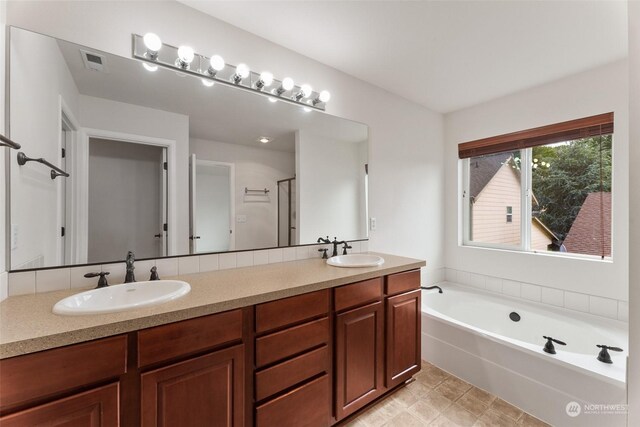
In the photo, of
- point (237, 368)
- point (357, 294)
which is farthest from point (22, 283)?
point (357, 294)

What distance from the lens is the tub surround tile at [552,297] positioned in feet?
8.01

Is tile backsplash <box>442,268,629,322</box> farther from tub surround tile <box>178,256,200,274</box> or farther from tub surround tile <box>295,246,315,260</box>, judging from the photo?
tub surround tile <box>178,256,200,274</box>

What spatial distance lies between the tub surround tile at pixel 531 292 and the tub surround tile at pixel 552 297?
0.03 metres

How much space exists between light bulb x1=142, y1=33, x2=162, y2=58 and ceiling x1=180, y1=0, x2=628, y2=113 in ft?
1.07

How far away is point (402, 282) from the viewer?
1.89 metres

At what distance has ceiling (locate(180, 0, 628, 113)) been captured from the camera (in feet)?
5.29

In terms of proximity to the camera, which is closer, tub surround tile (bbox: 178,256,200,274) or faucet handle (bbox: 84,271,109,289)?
faucet handle (bbox: 84,271,109,289)

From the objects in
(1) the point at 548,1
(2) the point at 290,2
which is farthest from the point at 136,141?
(1) the point at 548,1

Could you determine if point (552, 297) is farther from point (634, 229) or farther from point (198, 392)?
point (198, 392)

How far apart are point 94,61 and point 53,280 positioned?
1.09 meters

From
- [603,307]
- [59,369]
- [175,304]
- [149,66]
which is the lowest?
[603,307]

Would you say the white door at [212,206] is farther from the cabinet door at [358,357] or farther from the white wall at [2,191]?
the cabinet door at [358,357]

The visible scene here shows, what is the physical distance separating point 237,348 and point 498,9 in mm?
2324

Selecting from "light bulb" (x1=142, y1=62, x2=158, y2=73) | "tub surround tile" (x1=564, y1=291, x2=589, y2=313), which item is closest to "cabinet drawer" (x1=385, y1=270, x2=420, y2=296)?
"tub surround tile" (x1=564, y1=291, x2=589, y2=313)
